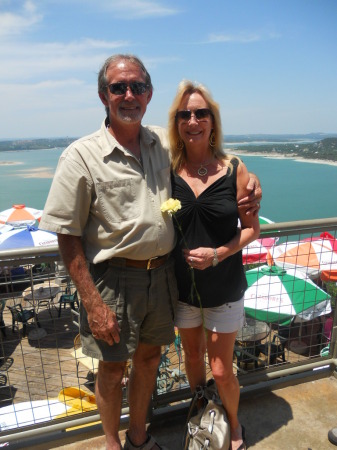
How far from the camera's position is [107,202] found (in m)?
1.64

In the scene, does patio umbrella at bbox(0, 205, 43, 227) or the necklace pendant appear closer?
the necklace pendant

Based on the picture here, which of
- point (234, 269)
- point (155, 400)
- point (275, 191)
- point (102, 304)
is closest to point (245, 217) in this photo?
point (234, 269)

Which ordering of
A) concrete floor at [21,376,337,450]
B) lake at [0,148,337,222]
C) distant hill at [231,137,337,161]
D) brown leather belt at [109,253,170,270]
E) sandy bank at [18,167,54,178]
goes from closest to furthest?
brown leather belt at [109,253,170,270], concrete floor at [21,376,337,450], lake at [0,148,337,222], sandy bank at [18,167,54,178], distant hill at [231,137,337,161]

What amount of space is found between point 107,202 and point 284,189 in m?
92.1

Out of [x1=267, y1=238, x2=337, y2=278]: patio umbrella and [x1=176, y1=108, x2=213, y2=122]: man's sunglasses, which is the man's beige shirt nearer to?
[x1=176, y1=108, x2=213, y2=122]: man's sunglasses

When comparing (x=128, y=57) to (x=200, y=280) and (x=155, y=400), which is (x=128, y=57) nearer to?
(x=200, y=280)

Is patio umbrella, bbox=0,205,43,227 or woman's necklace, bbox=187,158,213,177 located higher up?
woman's necklace, bbox=187,158,213,177

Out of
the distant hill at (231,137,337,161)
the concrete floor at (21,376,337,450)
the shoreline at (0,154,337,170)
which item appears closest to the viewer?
the concrete floor at (21,376,337,450)

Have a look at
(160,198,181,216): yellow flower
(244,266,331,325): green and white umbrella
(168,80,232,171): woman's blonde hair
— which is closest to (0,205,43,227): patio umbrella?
(244,266,331,325): green and white umbrella

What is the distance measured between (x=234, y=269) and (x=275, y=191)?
3481 inches

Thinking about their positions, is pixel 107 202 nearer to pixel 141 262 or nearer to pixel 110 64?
pixel 141 262

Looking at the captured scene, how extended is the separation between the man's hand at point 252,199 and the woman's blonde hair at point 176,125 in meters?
0.23

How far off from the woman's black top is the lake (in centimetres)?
5904

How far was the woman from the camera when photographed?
180cm
